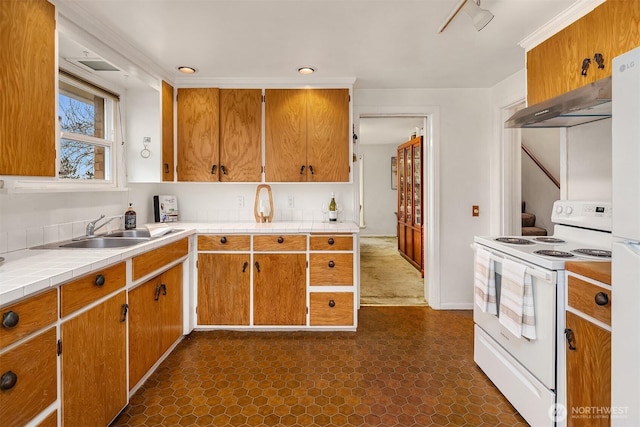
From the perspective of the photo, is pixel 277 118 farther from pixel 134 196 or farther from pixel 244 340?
pixel 244 340

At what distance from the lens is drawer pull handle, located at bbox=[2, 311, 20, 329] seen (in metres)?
1.10

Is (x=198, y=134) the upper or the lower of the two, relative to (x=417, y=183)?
upper

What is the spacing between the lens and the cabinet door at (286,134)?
314cm

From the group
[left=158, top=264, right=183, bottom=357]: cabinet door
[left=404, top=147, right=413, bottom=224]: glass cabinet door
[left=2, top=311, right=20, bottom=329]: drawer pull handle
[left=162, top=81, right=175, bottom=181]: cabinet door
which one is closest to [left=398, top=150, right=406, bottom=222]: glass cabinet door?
[left=404, top=147, right=413, bottom=224]: glass cabinet door

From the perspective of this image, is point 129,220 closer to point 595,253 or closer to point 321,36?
point 321,36

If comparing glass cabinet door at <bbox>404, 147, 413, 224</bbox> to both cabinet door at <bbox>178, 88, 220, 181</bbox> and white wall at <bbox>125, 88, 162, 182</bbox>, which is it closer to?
cabinet door at <bbox>178, 88, 220, 181</bbox>

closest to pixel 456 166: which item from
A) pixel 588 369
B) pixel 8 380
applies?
pixel 588 369

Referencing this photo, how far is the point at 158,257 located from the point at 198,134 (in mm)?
1390

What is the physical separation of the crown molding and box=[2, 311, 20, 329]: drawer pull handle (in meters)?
2.96

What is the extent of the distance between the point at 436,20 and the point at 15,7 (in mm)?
2177

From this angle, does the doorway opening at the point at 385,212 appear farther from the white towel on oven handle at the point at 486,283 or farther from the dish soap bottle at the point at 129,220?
the dish soap bottle at the point at 129,220

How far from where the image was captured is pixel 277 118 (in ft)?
10.3

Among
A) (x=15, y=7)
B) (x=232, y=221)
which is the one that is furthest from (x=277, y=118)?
(x=15, y=7)

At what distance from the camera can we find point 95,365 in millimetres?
1586
